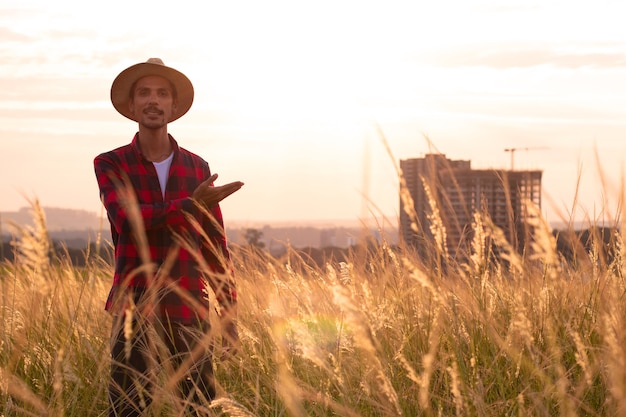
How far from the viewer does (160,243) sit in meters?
3.54

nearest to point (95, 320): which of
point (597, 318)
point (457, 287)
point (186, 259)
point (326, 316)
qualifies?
point (186, 259)

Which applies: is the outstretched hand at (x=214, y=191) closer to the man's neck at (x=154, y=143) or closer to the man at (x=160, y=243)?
the man at (x=160, y=243)

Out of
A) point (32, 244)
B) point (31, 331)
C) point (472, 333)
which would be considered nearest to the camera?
point (32, 244)

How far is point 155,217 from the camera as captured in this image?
3332mm

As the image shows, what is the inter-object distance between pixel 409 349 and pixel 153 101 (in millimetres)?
1682

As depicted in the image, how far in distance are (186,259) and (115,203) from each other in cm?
42

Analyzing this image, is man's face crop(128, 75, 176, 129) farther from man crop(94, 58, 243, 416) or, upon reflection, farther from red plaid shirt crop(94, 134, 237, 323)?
red plaid shirt crop(94, 134, 237, 323)

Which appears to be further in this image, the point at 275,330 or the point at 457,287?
the point at 457,287

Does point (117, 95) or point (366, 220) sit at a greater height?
point (117, 95)

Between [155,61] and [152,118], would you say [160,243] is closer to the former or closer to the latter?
[152,118]

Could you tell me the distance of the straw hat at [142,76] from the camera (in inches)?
149

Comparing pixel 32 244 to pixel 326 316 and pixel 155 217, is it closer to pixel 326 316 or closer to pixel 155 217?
pixel 155 217

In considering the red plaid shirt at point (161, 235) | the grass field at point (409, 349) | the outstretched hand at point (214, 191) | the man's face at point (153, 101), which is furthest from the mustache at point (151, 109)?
the grass field at point (409, 349)

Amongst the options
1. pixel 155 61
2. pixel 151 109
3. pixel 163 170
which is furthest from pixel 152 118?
pixel 155 61
